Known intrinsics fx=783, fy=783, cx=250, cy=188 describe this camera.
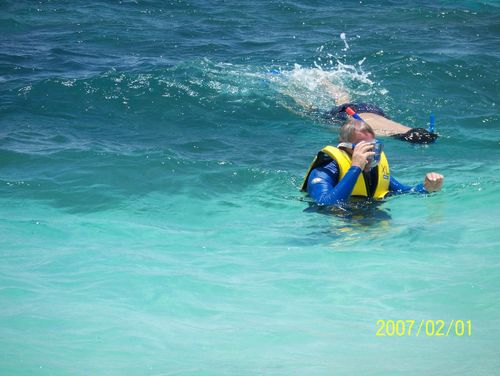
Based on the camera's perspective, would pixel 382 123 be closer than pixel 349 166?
No

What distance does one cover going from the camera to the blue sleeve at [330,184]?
5.46 m

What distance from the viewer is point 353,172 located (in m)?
5.46

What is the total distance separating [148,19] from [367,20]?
3.86 metres

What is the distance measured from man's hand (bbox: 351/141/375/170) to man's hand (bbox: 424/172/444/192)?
46 cm

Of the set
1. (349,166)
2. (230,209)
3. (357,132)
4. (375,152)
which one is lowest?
(230,209)

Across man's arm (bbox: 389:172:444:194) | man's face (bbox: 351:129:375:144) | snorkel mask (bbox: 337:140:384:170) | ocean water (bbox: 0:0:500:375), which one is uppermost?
man's face (bbox: 351:129:375:144)

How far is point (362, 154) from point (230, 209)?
1444mm

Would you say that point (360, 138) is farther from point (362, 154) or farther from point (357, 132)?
point (362, 154)

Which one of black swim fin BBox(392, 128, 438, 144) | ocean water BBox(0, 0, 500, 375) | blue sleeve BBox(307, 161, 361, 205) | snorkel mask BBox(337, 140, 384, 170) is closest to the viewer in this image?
ocean water BBox(0, 0, 500, 375)

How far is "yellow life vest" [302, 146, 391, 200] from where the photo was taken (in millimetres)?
5711
